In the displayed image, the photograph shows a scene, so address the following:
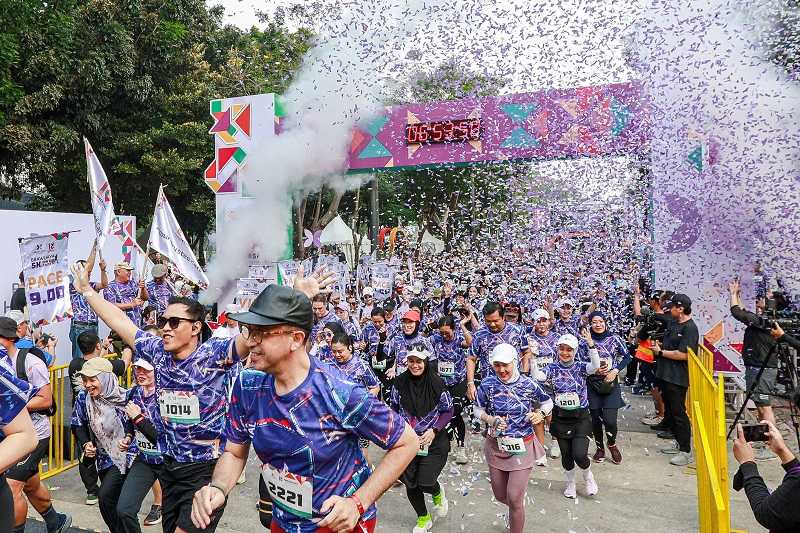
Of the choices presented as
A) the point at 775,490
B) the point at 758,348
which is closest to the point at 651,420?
the point at 758,348

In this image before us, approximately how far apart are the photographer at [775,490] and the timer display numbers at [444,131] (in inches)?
325

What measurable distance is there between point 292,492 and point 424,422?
2.95 meters

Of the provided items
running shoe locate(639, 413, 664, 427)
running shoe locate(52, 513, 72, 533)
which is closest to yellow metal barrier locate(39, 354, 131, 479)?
running shoe locate(52, 513, 72, 533)

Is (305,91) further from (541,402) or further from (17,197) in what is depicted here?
(17,197)

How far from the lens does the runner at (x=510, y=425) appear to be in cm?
468

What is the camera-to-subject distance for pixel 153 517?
522cm

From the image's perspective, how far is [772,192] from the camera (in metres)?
7.78

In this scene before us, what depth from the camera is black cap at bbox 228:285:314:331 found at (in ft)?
7.84

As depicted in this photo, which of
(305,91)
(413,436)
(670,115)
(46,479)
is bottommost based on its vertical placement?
(46,479)

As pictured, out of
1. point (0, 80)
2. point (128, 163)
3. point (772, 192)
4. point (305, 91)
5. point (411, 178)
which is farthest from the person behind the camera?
point (411, 178)

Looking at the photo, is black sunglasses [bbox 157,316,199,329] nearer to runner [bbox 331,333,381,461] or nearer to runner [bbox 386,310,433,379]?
runner [bbox 331,333,381,461]

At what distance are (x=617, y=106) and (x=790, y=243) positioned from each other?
3.12 meters

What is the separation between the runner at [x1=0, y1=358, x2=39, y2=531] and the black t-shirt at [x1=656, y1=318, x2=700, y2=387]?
6519 millimetres

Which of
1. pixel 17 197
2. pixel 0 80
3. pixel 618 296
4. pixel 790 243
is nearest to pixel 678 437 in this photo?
pixel 790 243
